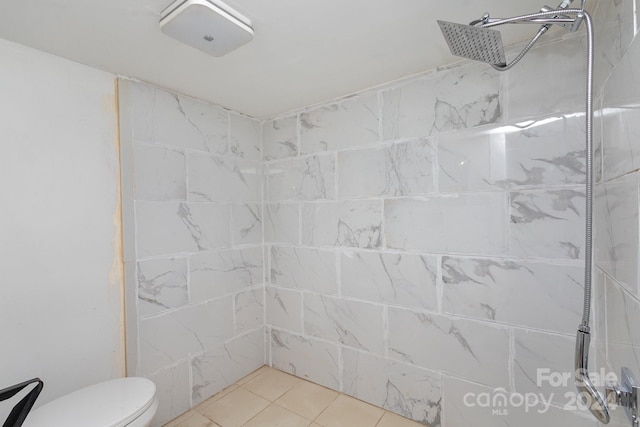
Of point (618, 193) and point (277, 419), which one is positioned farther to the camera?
point (277, 419)

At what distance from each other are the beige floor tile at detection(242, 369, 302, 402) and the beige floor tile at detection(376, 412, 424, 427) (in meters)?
0.69

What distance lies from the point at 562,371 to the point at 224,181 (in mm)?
2184

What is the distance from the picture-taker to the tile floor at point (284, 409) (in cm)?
170

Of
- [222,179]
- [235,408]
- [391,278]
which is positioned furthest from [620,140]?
[235,408]

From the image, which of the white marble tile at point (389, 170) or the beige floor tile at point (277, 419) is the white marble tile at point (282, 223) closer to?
the white marble tile at point (389, 170)

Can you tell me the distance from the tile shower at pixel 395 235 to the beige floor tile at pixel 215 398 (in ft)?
0.17

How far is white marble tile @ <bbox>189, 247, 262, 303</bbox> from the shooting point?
6.21 ft

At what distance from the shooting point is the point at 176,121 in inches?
71.8

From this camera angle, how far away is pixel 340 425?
5.49 feet

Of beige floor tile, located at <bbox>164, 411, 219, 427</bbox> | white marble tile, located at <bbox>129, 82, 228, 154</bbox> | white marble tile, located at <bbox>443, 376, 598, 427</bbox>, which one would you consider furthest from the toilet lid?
white marble tile, located at <bbox>443, 376, 598, 427</bbox>

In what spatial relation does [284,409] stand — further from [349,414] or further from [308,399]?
[349,414]

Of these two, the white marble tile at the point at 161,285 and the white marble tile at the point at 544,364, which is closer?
the white marble tile at the point at 544,364

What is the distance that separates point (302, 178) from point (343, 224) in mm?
492

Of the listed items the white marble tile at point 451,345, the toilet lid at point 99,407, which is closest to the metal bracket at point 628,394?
the white marble tile at point 451,345
